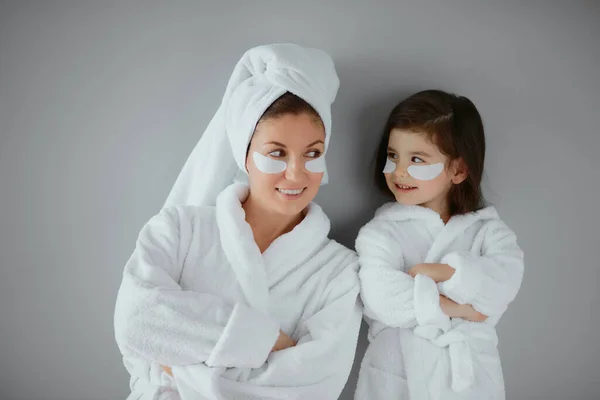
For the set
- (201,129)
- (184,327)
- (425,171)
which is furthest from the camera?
(201,129)

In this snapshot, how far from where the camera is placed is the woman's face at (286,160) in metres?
1.13

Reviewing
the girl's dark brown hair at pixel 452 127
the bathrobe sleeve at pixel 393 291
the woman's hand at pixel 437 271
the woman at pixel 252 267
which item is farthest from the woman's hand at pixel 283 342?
the girl's dark brown hair at pixel 452 127

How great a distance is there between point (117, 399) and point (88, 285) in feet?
1.22

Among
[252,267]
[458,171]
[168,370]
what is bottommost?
[168,370]

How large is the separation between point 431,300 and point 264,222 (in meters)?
0.47

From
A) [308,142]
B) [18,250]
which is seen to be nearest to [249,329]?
[308,142]

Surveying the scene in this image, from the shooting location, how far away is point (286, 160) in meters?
1.16

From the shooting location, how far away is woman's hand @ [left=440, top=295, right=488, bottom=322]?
116 cm

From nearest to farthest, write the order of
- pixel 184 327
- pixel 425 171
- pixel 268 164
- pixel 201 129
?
1. pixel 184 327
2. pixel 268 164
3. pixel 425 171
4. pixel 201 129

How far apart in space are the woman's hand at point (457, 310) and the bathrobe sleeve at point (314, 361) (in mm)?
219

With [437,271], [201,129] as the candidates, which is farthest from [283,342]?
[201,129]

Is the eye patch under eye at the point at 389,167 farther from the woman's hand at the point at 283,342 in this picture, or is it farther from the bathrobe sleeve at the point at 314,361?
the woman's hand at the point at 283,342

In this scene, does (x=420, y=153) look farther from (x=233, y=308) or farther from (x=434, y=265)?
(x=233, y=308)

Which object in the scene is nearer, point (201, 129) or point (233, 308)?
point (233, 308)
